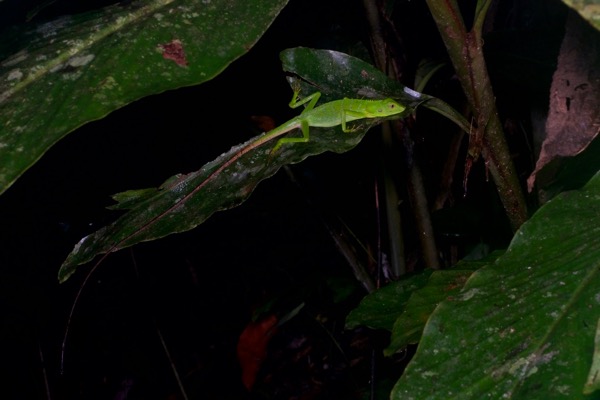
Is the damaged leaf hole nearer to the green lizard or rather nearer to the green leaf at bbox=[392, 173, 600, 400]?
the green lizard

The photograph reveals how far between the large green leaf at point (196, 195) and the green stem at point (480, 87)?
6.2 inches

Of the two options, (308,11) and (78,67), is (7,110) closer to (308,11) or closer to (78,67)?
(78,67)

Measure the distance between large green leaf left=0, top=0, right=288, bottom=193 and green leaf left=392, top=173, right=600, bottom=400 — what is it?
1.95 ft

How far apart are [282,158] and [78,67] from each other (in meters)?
0.41

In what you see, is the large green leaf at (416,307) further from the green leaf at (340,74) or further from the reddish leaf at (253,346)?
the reddish leaf at (253,346)

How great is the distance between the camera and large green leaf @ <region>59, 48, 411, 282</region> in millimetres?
1058

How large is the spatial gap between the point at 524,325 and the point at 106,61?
0.83 m

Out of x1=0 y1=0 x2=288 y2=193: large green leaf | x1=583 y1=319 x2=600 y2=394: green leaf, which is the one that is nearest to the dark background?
x1=0 y1=0 x2=288 y2=193: large green leaf

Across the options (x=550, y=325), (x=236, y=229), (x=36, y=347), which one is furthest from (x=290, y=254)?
(x=550, y=325)

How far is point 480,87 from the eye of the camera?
1.16 metres

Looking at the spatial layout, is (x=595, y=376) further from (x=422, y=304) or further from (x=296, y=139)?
(x=296, y=139)

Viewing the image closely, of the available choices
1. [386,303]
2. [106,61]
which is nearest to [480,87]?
[386,303]

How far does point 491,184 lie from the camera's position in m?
2.05

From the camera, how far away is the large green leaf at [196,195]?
41.6 inches
